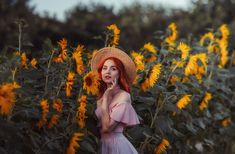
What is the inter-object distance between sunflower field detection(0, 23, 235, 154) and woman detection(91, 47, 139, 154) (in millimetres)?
102

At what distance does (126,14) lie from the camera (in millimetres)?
22438

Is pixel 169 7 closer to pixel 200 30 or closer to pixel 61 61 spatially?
pixel 200 30

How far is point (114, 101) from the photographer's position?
3855mm

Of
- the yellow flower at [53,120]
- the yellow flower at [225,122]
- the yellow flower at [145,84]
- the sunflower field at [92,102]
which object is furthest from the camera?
the yellow flower at [225,122]

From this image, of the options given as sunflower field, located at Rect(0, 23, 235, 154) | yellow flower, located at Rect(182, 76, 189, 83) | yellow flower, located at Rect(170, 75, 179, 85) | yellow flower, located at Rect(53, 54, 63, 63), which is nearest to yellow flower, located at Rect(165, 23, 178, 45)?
sunflower field, located at Rect(0, 23, 235, 154)

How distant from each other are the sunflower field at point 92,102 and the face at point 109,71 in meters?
0.08

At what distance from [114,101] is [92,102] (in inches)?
24.0

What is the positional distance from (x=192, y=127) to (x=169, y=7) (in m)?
17.9

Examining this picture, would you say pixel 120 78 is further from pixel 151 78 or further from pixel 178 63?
pixel 178 63

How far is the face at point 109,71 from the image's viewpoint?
12.8ft

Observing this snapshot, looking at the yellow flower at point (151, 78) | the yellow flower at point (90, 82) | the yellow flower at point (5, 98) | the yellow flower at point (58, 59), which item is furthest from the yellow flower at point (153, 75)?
the yellow flower at point (5, 98)

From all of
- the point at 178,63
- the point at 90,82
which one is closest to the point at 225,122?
the point at 178,63

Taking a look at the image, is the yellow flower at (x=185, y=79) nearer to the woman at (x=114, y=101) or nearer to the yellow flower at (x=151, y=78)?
the yellow flower at (x=151, y=78)

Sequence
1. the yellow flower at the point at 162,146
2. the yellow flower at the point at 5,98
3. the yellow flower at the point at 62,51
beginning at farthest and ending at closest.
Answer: the yellow flower at the point at 162,146
the yellow flower at the point at 62,51
the yellow flower at the point at 5,98
